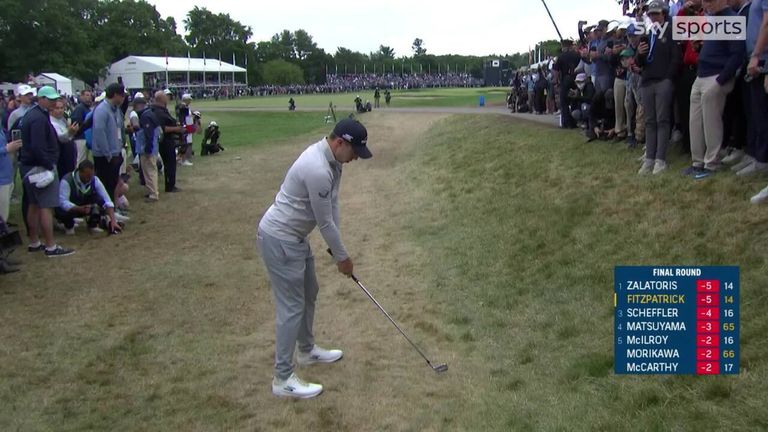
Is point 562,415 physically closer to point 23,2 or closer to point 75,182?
point 75,182

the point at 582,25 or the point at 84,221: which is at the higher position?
the point at 582,25

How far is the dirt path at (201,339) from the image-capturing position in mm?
4965

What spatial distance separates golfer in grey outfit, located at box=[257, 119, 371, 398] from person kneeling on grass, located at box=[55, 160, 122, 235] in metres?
6.26

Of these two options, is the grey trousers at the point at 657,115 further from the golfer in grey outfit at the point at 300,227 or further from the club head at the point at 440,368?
the golfer in grey outfit at the point at 300,227

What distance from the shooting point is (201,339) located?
6.44m

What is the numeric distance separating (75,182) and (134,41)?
108 metres

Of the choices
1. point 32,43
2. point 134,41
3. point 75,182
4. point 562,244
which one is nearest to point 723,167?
point 562,244

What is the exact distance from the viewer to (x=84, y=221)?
1110 centimetres

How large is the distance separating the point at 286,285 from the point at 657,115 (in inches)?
217

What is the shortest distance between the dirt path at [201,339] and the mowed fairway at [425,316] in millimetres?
24

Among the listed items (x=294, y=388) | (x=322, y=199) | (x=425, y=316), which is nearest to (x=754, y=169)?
(x=425, y=316)

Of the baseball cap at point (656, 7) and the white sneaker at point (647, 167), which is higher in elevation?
the baseball cap at point (656, 7)
